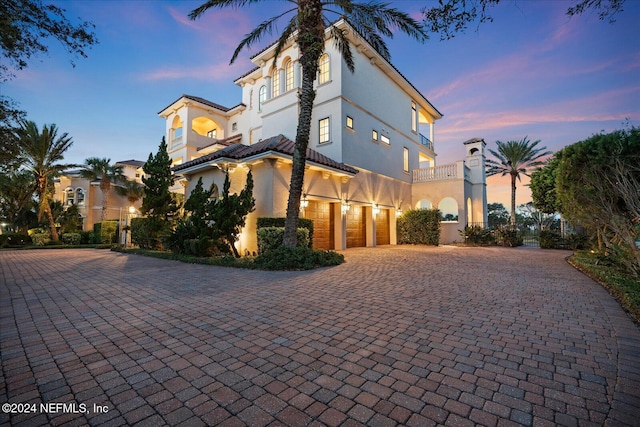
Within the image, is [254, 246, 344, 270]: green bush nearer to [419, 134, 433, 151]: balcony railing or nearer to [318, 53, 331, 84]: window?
[318, 53, 331, 84]: window

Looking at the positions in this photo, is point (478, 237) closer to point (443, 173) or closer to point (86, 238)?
point (443, 173)

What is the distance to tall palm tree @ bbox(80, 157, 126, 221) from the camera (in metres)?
28.0

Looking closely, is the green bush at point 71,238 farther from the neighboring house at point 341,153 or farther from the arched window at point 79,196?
the arched window at point 79,196

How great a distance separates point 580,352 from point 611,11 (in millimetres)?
5103

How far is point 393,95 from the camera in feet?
66.9

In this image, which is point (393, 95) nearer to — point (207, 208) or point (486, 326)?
point (207, 208)

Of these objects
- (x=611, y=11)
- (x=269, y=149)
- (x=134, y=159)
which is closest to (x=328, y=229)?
(x=269, y=149)

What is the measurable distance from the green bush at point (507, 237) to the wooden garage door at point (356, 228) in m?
9.20

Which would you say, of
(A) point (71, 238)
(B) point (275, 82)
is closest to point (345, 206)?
(B) point (275, 82)

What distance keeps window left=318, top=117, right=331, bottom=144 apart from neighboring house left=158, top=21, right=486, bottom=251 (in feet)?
0.20

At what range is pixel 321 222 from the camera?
15.1m

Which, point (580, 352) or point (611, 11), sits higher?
point (611, 11)

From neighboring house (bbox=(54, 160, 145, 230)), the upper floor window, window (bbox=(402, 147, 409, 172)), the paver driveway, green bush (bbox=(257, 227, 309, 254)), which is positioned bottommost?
the paver driveway

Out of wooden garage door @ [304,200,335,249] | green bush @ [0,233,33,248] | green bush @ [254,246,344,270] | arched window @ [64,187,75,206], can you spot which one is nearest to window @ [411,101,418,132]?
wooden garage door @ [304,200,335,249]
